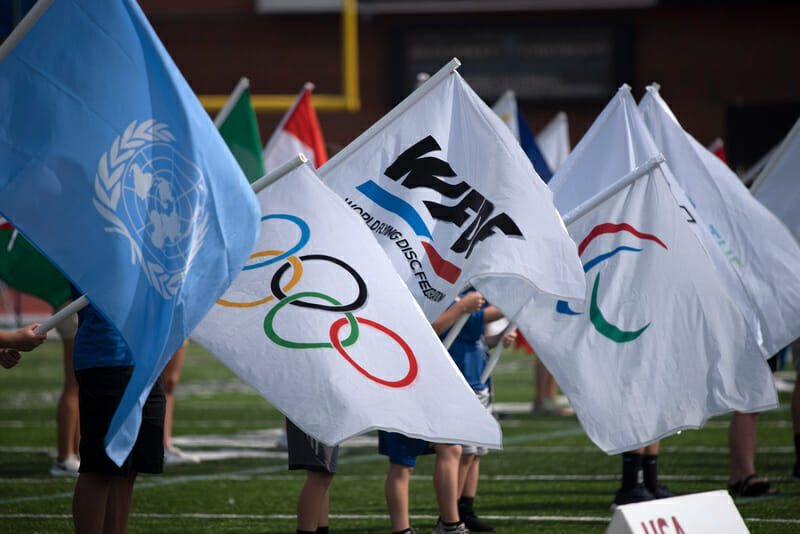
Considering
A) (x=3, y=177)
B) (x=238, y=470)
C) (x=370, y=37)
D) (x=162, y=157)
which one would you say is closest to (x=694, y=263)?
(x=162, y=157)

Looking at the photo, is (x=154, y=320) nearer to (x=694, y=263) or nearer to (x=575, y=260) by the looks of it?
(x=575, y=260)

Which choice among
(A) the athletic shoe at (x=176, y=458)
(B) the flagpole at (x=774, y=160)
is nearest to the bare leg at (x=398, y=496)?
(B) the flagpole at (x=774, y=160)

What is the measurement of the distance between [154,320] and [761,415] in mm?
8607

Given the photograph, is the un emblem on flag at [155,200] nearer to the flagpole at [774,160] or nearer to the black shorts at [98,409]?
the black shorts at [98,409]

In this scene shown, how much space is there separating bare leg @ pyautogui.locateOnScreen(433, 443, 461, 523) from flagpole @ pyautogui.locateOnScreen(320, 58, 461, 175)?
61.6 inches

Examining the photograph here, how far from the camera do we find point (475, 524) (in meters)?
6.08

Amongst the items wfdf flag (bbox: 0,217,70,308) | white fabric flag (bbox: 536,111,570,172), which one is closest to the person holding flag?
wfdf flag (bbox: 0,217,70,308)

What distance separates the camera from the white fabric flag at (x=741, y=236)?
6.04 meters

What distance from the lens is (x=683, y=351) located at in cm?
522

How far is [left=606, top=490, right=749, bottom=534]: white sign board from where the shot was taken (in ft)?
12.3

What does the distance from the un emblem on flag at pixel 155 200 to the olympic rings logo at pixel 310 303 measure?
623 mm

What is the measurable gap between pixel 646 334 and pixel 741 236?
1526mm

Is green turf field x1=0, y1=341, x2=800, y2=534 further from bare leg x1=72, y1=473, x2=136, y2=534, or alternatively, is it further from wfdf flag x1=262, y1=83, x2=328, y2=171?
wfdf flag x1=262, y1=83, x2=328, y2=171

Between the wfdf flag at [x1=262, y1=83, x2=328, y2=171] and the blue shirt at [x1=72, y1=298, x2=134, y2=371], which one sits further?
the wfdf flag at [x1=262, y1=83, x2=328, y2=171]
